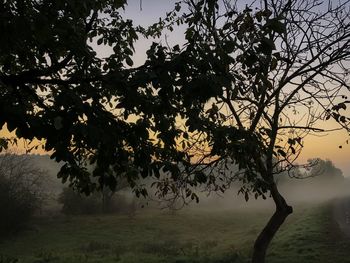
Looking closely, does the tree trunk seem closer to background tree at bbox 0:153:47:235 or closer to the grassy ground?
the grassy ground

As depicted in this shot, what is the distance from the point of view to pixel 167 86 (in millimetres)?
5258

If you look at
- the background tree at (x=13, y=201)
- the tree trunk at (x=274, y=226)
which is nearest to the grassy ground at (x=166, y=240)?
the background tree at (x=13, y=201)

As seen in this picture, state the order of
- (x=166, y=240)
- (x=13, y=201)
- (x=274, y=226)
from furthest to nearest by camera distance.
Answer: (x=13, y=201)
(x=166, y=240)
(x=274, y=226)

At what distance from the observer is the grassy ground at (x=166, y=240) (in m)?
20.2

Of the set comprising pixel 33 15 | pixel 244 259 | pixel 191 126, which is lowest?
pixel 244 259

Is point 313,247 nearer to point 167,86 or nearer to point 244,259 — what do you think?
point 244,259

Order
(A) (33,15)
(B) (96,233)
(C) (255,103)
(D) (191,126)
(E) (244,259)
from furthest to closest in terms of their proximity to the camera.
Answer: (B) (96,233)
(E) (244,259)
(C) (255,103)
(D) (191,126)
(A) (33,15)

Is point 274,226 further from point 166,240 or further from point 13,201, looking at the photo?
point 13,201

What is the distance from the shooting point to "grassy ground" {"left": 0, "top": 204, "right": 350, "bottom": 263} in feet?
66.3

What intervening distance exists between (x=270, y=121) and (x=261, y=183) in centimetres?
385

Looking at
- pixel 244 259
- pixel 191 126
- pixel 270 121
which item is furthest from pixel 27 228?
pixel 191 126

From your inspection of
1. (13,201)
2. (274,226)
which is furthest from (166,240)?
(274,226)

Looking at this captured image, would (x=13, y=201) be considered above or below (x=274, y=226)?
above

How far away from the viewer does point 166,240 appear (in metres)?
36.3
